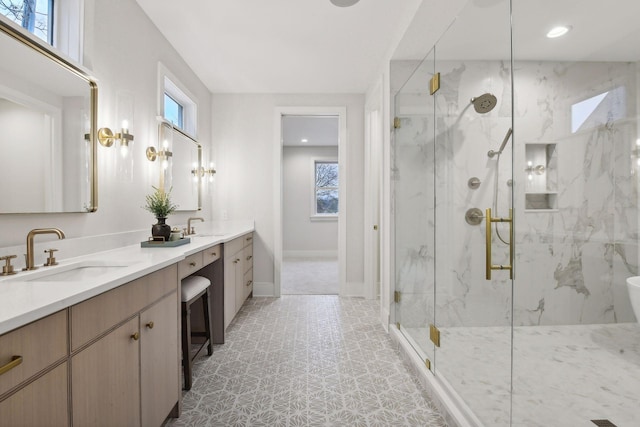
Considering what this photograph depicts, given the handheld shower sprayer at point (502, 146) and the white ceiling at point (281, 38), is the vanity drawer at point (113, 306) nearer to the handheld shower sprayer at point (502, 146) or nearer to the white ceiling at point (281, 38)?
the handheld shower sprayer at point (502, 146)

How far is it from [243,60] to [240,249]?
1.78m

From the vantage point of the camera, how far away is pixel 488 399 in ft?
4.80

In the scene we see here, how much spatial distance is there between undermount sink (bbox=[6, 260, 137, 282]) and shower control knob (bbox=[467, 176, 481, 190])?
1768 millimetres

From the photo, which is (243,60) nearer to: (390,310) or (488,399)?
(390,310)

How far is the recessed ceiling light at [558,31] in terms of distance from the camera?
129cm

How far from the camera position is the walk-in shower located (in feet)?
3.71

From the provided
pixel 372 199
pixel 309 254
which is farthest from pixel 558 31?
pixel 309 254

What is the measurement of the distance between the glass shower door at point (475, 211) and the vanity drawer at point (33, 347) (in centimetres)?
159

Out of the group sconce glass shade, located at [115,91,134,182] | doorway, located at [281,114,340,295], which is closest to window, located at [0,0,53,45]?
sconce glass shade, located at [115,91,134,182]

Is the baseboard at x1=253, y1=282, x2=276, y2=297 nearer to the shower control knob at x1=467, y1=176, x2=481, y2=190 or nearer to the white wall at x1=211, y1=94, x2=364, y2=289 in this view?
the white wall at x1=211, y1=94, x2=364, y2=289

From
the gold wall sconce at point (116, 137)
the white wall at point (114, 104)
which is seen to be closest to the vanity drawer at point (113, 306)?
the white wall at point (114, 104)

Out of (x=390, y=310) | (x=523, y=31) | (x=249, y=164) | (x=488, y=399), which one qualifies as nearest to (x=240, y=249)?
(x=249, y=164)

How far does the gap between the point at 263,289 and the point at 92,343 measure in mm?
2917

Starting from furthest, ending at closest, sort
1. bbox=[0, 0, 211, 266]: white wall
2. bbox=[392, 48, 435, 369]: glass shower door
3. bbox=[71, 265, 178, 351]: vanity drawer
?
bbox=[392, 48, 435, 369]: glass shower door → bbox=[0, 0, 211, 266]: white wall → bbox=[71, 265, 178, 351]: vanity drawer
